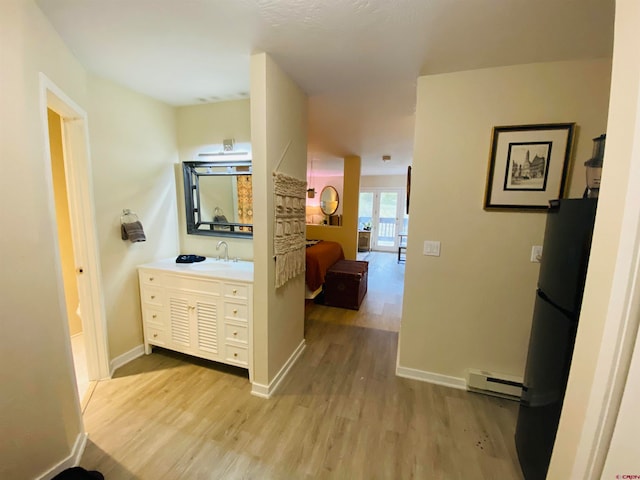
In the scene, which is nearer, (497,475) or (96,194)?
(497,475)

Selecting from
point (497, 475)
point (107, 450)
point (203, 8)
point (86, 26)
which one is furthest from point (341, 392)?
point (86, 26)

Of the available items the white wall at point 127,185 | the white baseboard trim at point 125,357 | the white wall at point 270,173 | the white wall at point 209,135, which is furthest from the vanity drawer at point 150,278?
the white wall at point 270,173

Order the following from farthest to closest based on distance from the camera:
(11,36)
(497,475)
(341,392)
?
(341,392), (497,475), (11,36)

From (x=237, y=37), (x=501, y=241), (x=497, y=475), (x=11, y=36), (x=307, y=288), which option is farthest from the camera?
(x=307, y=288)

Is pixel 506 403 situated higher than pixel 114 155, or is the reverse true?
pixel 114 155

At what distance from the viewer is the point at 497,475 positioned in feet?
4.54

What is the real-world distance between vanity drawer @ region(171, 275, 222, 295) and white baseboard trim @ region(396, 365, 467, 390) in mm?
1756

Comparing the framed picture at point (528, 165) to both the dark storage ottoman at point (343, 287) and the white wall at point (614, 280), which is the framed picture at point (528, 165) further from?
the dark storage ottoman at point (343, 287)

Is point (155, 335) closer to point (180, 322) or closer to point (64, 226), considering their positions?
point (180, 322)

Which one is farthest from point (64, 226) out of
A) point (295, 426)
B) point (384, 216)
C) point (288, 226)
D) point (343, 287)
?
point (384, 216)

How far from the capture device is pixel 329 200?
792 centimetres

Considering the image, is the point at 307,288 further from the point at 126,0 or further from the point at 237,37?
the point at 126,0

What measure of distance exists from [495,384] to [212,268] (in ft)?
8.35

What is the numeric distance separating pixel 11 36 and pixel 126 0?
509 millimetres
